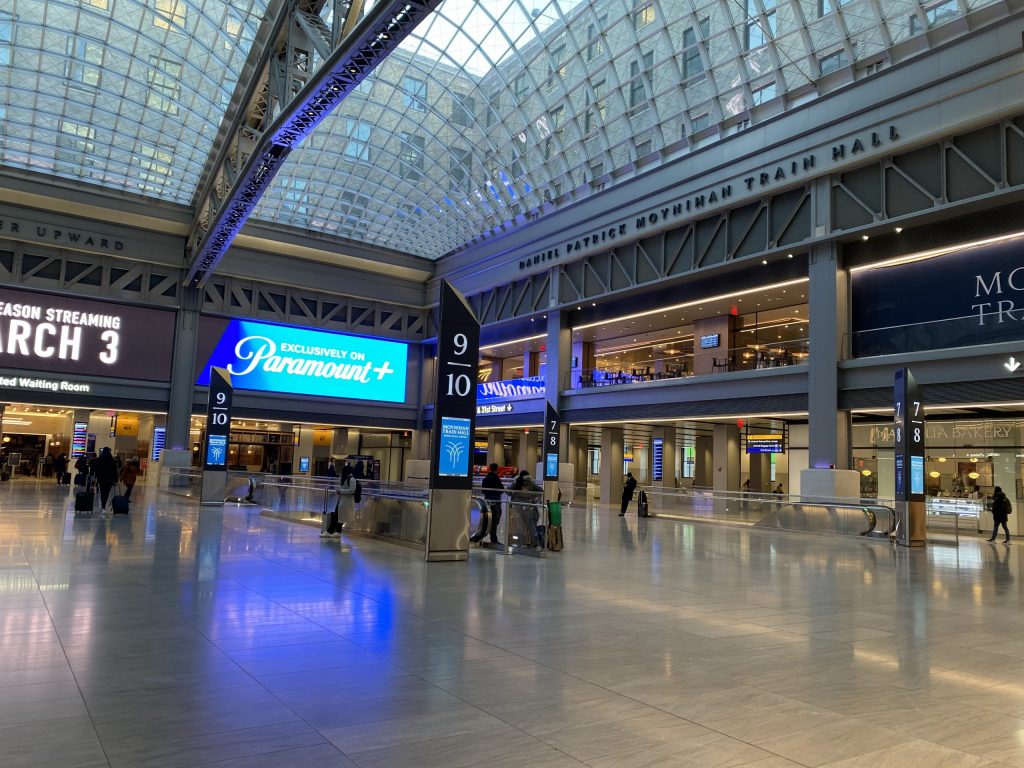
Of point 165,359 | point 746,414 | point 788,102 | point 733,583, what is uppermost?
point 788,102

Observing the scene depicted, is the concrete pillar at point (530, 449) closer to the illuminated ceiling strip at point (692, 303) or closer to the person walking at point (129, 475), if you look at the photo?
the illuminated ceiling strip at point (692, 303)

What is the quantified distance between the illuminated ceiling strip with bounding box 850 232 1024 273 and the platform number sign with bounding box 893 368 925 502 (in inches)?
309

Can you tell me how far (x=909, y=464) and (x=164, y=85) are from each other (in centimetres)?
3372

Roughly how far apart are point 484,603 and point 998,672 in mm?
4934

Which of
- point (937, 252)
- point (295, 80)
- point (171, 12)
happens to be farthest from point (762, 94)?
point (171, 12)

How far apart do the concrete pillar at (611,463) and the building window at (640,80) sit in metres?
16.2

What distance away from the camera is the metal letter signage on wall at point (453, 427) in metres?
12.6

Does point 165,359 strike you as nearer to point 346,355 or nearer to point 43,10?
point 346,355

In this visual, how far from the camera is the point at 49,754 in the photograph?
3.73m

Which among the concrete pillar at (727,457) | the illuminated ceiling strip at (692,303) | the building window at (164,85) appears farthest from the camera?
the concrete pillar at (727,457)

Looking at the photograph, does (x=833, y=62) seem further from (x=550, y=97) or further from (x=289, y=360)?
(x=289, y=360)

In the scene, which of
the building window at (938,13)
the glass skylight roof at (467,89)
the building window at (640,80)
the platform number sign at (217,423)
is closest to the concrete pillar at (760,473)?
the glass skylight roof at (467,89)

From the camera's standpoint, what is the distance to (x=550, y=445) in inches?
1366

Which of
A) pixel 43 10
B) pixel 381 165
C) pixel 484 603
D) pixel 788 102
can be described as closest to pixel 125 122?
pixel 43 10
